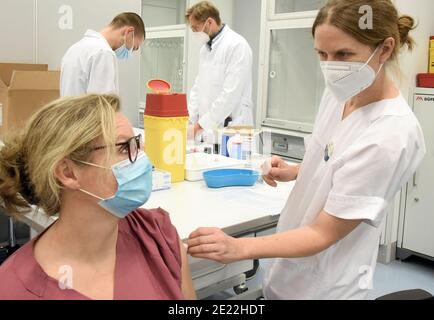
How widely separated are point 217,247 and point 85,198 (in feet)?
1.11

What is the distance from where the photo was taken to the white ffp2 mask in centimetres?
120

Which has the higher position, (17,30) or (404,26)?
(17,30)

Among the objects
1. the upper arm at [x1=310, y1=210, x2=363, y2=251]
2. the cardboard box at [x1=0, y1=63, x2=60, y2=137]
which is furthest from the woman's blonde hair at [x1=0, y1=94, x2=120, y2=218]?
the cardboard box at [x1=0, y1=63, x2=60, y2=137]

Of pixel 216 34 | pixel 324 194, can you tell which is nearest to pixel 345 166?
pixel 324 194

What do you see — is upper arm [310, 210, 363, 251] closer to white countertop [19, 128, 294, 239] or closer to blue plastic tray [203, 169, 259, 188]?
white countertop [19, 128, 294, 239]

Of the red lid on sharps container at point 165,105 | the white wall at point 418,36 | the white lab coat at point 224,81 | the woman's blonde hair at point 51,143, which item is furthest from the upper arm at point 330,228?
the white wall at point 418,36

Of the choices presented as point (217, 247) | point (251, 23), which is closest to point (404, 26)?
point (217, 247)

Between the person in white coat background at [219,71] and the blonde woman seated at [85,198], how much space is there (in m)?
1.94

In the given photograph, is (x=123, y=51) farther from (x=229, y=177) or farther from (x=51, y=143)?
(x=51, y=143)

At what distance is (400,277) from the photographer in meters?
2.98

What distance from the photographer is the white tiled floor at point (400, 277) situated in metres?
2.79
